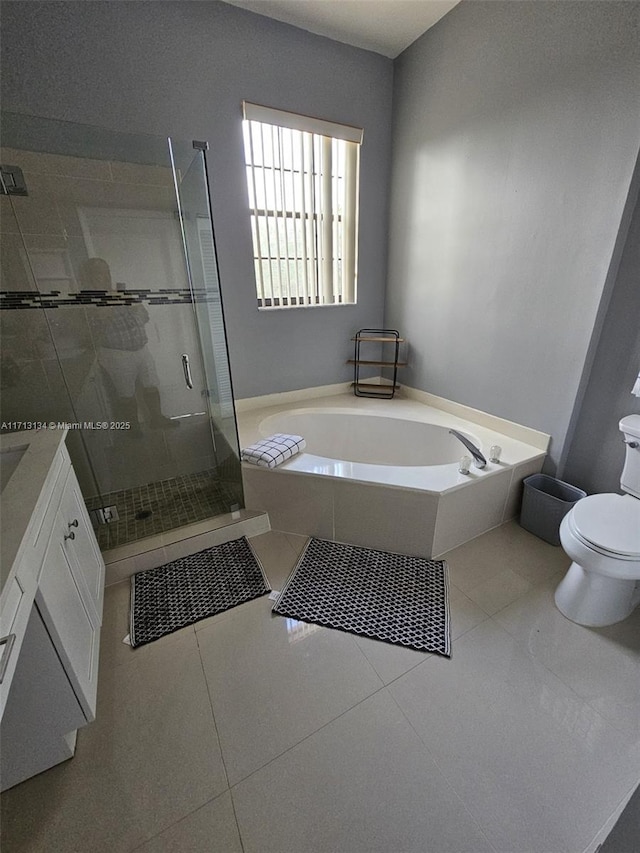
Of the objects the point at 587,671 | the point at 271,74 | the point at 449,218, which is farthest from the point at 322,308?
the point at 587,671

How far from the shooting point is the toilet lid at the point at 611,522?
1303 mm

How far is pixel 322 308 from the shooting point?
106 inches

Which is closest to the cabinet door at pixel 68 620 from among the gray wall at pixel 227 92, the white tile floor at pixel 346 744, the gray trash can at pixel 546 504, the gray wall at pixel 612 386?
the white tile floor at pixel 346 744

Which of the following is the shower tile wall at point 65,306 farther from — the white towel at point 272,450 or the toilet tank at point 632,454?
the toilet tank at point 632,454

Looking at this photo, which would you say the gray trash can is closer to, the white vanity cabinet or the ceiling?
the white vanity cabinet

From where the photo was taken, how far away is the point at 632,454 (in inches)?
61.2

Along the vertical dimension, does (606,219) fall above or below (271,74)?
below

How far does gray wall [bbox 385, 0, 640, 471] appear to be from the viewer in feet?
4.89

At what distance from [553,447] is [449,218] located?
1.58 metres

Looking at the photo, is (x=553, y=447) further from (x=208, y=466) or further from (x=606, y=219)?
(x=208, y=466)

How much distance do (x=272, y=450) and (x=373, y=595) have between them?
2.96ft

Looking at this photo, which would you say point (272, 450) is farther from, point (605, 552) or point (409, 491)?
point (605, 552)

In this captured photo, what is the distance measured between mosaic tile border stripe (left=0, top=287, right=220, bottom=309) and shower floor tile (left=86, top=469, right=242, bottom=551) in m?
1.14

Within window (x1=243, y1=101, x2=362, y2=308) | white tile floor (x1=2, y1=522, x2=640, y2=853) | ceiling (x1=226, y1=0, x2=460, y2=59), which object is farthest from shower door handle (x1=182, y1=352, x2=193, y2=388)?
ceiling (x1=226, y1=0, x2=460, y2=59)
